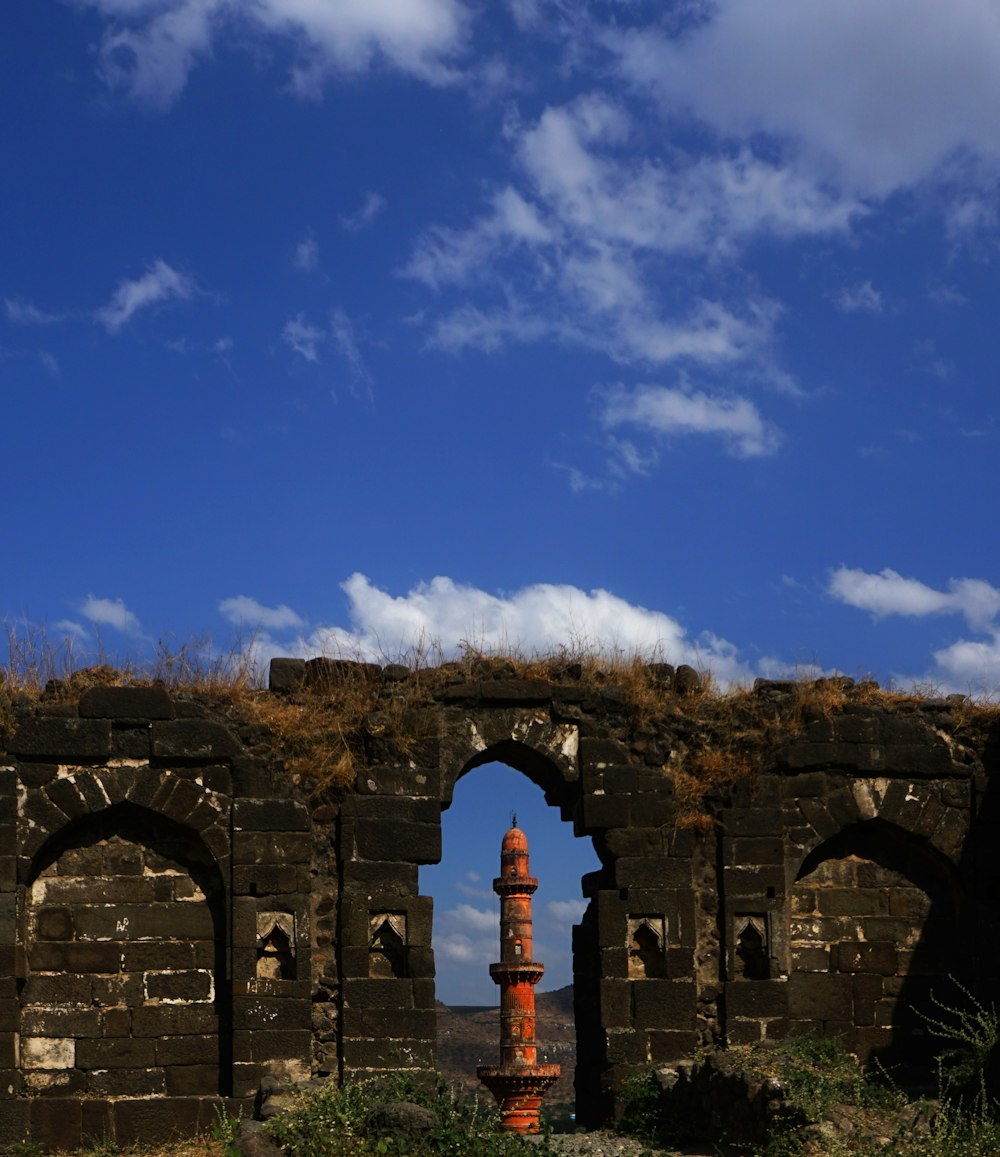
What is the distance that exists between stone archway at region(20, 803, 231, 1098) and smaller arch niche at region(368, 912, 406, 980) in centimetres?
136

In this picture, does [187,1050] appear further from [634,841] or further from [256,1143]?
[634,841]

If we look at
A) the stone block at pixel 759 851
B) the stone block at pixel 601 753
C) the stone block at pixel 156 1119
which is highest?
the stone block at pixel 601 753

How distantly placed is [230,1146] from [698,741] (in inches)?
244

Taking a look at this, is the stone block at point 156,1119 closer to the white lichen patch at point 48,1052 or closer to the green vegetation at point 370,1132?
the white lichen patch at point 48,1052

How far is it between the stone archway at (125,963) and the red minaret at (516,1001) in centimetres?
688

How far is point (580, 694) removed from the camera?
15.6 metres

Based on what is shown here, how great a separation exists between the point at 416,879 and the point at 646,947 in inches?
90.7

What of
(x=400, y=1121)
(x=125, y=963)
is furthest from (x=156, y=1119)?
(x=400, y=1121)

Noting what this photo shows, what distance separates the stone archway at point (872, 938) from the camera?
15531mm

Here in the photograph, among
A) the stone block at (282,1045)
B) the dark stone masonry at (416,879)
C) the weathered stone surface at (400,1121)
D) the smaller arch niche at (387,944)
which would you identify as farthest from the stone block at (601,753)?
the weathered stone surface at (400,1121)

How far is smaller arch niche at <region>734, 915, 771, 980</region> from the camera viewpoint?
50.5ft

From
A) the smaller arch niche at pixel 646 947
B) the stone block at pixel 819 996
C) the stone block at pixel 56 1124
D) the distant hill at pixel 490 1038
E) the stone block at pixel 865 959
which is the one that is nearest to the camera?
the stone block at pixel 56 1124

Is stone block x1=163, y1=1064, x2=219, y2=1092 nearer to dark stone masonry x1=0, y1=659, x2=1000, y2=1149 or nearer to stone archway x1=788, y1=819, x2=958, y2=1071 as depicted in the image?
dark stone masonry x1=0, y1=659, x2=1000, y2=1149

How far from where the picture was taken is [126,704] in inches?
581
